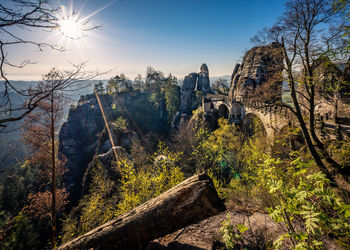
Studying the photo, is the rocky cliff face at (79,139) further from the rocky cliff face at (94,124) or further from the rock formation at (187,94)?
the rock formation at (187,94)

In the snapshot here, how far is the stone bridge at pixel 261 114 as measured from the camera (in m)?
10.2

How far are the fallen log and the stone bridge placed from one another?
351cm

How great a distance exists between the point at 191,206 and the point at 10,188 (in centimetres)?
5046

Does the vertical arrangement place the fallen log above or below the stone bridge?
below

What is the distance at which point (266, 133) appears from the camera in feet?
50.5

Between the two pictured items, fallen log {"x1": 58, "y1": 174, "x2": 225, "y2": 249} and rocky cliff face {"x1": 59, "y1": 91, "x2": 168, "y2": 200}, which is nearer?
fallen log {"x1": 58, "y1": 174, "x2": 225, "y2": 249}

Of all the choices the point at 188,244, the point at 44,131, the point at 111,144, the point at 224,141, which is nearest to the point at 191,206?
the point at 188,244

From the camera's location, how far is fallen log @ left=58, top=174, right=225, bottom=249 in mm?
2988

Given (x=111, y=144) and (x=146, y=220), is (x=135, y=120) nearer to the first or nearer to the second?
(x=111, y=144)

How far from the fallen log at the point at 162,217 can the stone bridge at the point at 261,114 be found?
351 cm

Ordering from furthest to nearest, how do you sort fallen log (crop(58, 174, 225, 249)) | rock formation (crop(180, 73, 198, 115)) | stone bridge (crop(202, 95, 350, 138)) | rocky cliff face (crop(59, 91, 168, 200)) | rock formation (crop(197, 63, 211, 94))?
1. rock formation (crop(197, 63, 211, 94))
2. rock formation (crop(180, 73, 198, 115))
3. rocky cliff face (crop(59, 91, 168, 200))
4. stone bridge (crop(202, 95, 350, 138))
5. fallen log (crop(58, 174, 225, 249))

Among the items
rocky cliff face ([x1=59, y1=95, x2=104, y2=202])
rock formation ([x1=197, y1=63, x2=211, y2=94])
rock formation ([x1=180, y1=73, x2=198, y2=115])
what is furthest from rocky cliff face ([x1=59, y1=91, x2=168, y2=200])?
rock formation ([x1=197, y1=63, x2=211, y2=94])

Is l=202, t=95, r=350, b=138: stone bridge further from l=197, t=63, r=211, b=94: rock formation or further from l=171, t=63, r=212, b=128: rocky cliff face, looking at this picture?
l=197, t=63, r=211, b=94: rock formation

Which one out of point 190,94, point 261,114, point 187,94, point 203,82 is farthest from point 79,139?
point 261,114
